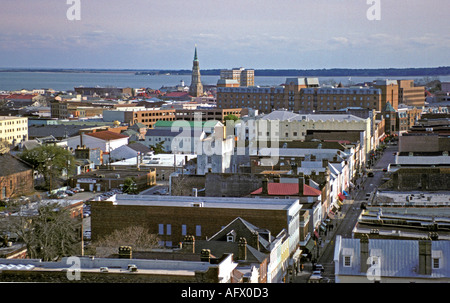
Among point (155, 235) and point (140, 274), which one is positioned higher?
point (140, 274)

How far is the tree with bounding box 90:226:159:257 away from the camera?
2239cm

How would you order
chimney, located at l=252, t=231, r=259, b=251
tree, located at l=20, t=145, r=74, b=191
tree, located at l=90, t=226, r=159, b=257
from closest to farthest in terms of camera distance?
chimney, located at l=252, t=231, r=259, b=251 → tree, located at l=90, t=226, r=159, b=257 → tree, located at l=20, t=145, r=74, b=191

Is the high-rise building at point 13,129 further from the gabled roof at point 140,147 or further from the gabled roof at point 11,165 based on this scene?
the gabled roof at point 11,165

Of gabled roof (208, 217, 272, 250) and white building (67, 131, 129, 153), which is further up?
gabled roof (208, 217, 272, 250)

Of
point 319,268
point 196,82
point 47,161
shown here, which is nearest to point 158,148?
point 47,161

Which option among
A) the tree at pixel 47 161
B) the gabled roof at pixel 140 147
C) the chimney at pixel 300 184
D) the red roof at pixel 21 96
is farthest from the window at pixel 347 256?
the red roof at pixel 21 96

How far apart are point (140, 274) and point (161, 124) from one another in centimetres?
5730

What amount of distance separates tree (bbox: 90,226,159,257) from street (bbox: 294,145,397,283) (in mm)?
4721

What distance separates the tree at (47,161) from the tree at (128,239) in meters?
20.7

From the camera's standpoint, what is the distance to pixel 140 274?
38.9 feet

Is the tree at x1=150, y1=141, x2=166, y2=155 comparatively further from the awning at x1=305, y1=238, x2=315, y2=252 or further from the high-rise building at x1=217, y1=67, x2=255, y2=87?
the high-rise building at x1=217, y1=67, x2=255, y2=87

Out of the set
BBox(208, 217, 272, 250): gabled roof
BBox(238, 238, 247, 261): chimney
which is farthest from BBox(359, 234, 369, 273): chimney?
BBox(208, 217, 272, 250): gabled roof

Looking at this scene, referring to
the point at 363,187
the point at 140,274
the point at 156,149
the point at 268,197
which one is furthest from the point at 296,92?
the point at 140,274
